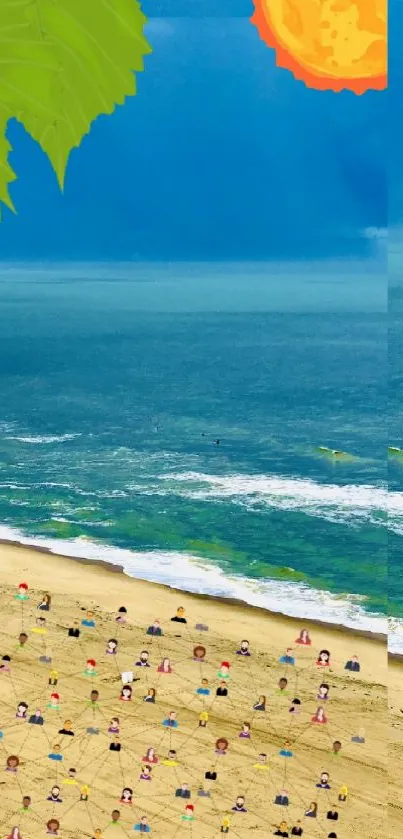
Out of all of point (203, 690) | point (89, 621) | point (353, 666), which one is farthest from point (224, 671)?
point (89, 621)

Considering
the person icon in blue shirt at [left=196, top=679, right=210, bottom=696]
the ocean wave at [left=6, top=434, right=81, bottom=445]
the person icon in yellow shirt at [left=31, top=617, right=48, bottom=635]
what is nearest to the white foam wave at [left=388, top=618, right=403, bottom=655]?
the person icon in blue shirt at [left=196, top=679, right=210, bottom=696]

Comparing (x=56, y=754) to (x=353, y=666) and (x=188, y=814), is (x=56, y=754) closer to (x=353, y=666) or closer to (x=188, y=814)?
(x=188, y=814)

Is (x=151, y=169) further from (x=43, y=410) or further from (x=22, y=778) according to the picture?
(x=22, y=778)

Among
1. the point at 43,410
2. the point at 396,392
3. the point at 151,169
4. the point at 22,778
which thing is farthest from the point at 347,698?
the point at 396,392

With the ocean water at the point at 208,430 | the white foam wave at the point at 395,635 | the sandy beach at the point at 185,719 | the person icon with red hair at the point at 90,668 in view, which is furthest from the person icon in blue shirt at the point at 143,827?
the white foam wave at the point at 395,635

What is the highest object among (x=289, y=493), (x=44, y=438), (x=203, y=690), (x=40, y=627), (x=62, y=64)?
(x=62, y=64)

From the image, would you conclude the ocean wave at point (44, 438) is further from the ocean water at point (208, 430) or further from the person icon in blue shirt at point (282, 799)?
the person icon in blue shirt at point (282, 799)
